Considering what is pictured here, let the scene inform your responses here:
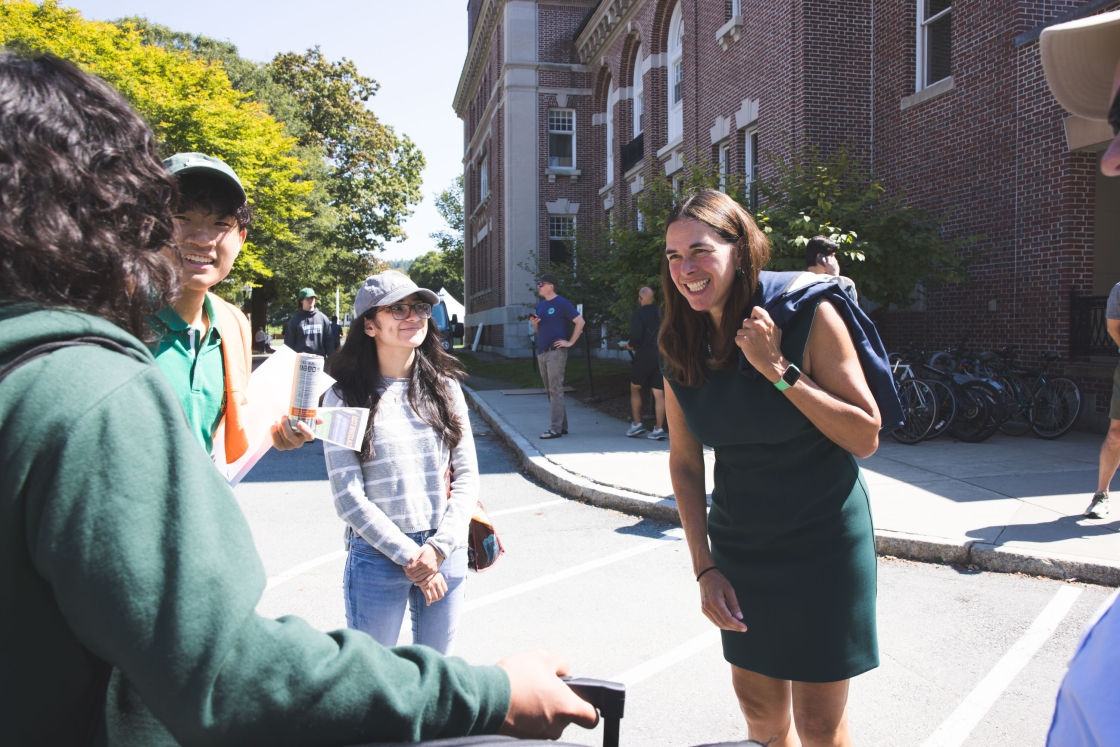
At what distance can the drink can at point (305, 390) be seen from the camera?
2355mm

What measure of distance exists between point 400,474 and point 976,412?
9168 mm

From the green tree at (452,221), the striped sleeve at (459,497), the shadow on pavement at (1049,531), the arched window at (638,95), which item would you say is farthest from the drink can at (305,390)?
the green tree at (452,221)

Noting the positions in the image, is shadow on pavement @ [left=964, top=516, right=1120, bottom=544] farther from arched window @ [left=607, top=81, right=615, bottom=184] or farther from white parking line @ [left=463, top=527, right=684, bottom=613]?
arched window @ [left=607, top=81, right=615, bottom=184]

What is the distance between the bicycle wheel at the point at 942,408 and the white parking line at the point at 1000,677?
528cm

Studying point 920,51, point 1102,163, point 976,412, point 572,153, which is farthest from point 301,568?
point 572,153

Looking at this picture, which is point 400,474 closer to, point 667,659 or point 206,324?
point 206,324

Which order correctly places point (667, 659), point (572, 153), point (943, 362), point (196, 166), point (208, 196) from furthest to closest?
point (572, 153) → point (943, 362) → point (667, 659) → point (208, 196) → point (196, 166)

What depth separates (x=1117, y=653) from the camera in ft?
3.38

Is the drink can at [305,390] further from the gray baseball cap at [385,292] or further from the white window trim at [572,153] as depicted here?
the white window trim at [572,153]

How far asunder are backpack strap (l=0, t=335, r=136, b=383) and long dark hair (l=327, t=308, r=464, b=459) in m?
1.99

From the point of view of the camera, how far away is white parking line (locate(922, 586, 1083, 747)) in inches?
138

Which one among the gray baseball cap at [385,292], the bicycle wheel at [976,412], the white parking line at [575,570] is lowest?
the white parking line at [575,570]

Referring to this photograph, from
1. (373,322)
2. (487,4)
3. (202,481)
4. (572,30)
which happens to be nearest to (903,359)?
(373,322)

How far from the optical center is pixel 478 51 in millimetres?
39812
